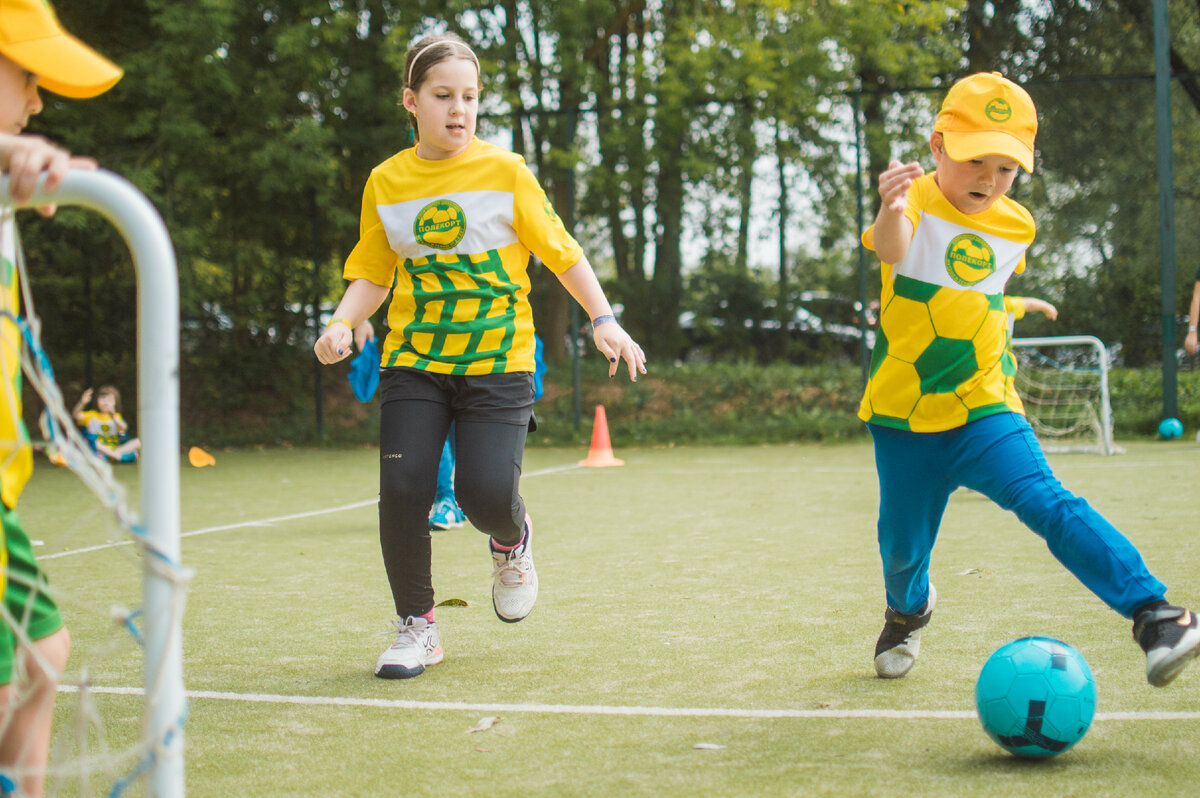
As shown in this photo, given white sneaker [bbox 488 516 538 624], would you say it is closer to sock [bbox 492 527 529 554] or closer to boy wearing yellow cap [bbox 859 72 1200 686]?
sock [bbox 492 527 529 554]

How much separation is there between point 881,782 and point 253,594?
338cm

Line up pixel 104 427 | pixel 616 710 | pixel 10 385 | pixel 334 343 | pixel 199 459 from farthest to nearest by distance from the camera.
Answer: pixel 199 459 → pixel 104 427 → pixel 334 343 → pixel 616 710 → pixel 10 385

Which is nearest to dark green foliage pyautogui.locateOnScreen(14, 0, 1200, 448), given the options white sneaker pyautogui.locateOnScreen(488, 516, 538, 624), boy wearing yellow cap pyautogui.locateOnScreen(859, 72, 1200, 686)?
white sneaker pyautogui.locateOnScreen(488, 516, 538, 624)

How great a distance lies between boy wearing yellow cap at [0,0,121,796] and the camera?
1940mm

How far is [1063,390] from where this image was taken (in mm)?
13914

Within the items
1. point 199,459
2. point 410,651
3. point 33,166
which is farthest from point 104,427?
point 33,166

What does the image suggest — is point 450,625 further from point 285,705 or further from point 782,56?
point 782,56

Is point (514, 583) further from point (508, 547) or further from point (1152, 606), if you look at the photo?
point (1152, 606)

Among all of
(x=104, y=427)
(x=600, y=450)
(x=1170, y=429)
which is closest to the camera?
(x=600, y=450)

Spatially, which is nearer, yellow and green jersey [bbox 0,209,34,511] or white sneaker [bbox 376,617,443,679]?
yellow and green jersey [bbox 0,209,34,511]

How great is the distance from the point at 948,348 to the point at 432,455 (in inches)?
62.7

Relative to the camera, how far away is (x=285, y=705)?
3.33 metres

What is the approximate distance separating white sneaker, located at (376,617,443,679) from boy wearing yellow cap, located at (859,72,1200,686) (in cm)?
140

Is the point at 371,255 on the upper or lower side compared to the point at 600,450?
upper
